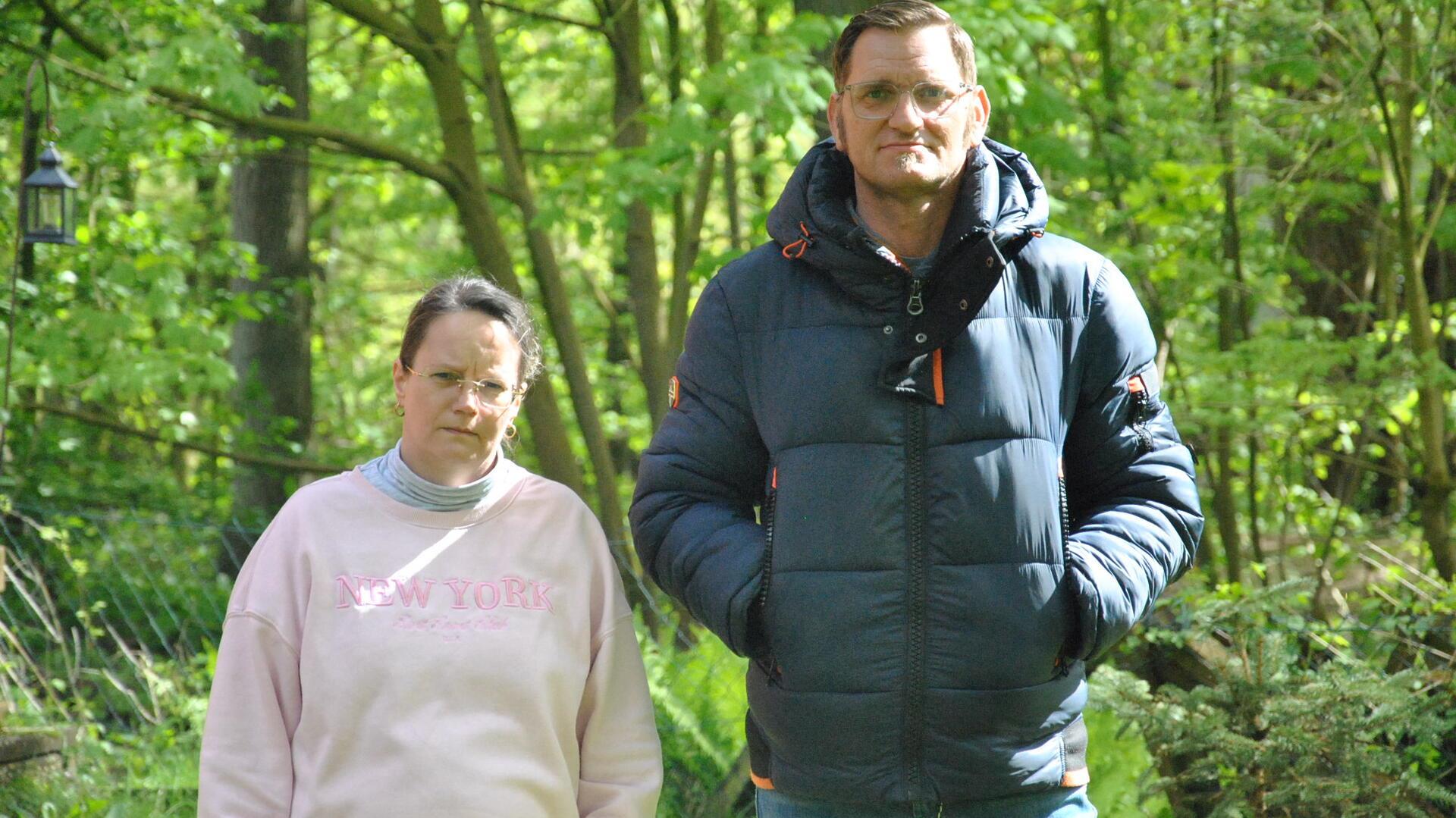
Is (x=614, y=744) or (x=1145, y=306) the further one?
(x=1145, y=306)

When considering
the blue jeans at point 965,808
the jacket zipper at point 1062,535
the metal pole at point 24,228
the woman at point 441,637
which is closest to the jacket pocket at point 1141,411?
the jacket zipper at point 1062,535

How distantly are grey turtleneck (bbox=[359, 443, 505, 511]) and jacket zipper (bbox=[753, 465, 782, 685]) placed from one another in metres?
0.50

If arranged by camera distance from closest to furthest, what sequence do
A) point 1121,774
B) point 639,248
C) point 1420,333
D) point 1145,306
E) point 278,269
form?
point 1121,774 → point 1420,333 → point 1145,306 → point 639,248 → point 278,269

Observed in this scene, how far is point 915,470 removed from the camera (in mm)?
2139

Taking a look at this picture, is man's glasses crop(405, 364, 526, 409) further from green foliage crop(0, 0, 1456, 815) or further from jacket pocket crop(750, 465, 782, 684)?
green foliage crop(0, 0, 1456, 815)

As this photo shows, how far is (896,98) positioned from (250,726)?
4.67ft

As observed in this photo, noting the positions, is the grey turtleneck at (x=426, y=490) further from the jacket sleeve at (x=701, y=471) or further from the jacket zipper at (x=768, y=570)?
the jacket zipper at (x=768, y=570)

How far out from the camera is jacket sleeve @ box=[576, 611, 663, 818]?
2.35 m

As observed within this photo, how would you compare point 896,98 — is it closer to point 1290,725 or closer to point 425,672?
point 425,672

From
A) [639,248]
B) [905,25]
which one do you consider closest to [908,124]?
[905,25]

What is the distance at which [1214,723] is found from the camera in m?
3.49

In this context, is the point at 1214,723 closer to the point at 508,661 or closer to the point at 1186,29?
the point at 508,661

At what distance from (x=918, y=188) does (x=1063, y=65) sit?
5.91 m

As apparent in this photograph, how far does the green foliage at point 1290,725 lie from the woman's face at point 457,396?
202cm
